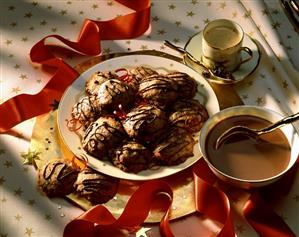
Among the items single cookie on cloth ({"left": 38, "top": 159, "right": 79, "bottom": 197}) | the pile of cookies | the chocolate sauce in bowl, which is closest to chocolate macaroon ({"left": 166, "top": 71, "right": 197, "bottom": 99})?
the pile of cookies

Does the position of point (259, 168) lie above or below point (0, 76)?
below

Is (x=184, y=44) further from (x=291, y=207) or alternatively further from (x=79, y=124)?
(x=291, y=207)

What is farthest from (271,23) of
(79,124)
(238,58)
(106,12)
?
(79,124)

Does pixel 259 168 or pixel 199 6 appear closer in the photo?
pixel 259 168

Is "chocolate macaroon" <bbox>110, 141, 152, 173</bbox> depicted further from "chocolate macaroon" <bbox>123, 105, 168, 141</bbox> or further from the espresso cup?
the espresso cup

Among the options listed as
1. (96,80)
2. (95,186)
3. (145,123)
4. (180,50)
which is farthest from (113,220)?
(180,50)

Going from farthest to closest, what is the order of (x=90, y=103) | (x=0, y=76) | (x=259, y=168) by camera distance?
(x=0, y=76) < (x=90, y=103) < (x=259, y=168)

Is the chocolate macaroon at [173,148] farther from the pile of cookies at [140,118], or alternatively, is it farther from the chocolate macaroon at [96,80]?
the chocolate macaroon at [96,80]
